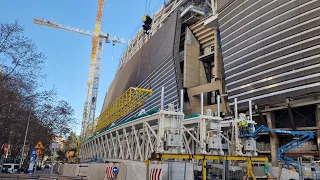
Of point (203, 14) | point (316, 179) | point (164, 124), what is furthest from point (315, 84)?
point (203, 14)

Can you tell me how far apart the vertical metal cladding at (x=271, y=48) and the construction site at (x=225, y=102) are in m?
0.15

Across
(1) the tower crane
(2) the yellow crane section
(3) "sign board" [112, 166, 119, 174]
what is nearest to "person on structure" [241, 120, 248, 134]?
(3) "sign board" [112, 166, 119, 174]

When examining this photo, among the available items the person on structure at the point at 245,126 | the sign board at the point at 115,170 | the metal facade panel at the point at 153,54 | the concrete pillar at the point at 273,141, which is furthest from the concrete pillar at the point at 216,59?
the sign board at the point at 115,170

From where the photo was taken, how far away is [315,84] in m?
36.7

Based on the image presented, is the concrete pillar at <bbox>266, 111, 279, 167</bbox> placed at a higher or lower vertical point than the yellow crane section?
lower

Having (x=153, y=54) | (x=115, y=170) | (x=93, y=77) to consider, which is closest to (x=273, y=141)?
(x=115, y=170)

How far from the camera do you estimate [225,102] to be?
179 ft

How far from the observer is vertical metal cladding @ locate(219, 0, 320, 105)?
3788 centimetres

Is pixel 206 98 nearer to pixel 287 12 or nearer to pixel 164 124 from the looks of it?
pixel 287 12

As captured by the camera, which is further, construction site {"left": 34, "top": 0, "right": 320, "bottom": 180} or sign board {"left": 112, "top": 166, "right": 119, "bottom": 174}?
construction site {"left": 34, "top": 0, "right": 320, "bottom": 180}

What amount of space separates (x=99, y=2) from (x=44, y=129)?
270 feet

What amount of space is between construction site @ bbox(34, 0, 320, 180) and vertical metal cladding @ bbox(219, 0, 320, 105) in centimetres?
15

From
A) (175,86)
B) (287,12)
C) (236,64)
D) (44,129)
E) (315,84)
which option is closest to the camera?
(315,84)

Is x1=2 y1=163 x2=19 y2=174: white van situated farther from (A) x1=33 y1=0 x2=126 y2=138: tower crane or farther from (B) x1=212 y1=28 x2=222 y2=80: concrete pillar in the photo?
(A) x1=33 y1=0 x2=126 y2=138: tower crane
